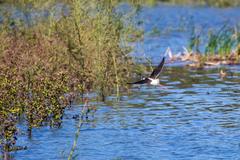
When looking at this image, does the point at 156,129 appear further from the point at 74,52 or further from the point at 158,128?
the point at 74,52

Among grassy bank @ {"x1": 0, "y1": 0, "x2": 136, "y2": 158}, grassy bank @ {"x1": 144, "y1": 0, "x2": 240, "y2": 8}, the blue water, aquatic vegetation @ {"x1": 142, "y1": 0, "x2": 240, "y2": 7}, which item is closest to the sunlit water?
grassy bank @ {"x1": 0, "y1": 0, "x2": 136, "y2": 158}

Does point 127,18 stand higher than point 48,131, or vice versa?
point 127,18

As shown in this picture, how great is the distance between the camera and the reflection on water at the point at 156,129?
11188 millimetres

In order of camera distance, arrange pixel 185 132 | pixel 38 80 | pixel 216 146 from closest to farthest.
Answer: pixel 216 146, pixel 185 132, pixel 38 80

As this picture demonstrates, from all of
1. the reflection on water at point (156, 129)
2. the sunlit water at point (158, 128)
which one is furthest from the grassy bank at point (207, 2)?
the reflection on water at point (156, 129)

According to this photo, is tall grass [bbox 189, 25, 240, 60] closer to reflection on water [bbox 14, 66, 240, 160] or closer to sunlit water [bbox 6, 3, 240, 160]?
sunlit water [bbox 6, 3, 240, 160]

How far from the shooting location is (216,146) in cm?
1150

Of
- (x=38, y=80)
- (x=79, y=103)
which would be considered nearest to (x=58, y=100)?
(x=38, y=80)

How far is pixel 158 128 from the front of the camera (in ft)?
42.7

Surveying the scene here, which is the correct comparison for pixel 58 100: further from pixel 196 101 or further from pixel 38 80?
pixel 196 101

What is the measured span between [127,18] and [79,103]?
2.34 meters

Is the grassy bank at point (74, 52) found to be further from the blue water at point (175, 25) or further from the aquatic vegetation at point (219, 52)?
the aquatic vegetation at point (219, 52)

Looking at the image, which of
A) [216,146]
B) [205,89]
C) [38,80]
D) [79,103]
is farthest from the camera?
[205,89]

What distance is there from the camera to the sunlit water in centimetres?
1120
